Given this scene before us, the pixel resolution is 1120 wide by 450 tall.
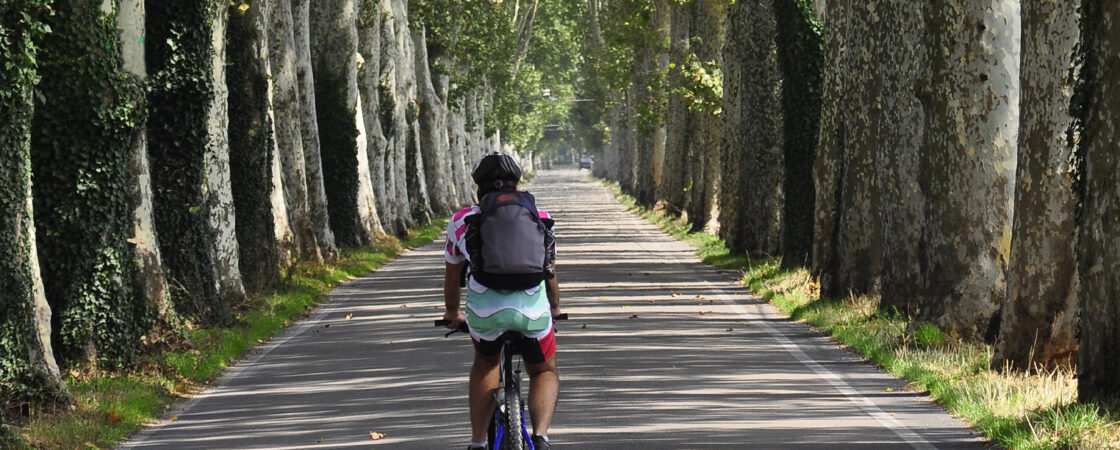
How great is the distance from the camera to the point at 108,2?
16.8m

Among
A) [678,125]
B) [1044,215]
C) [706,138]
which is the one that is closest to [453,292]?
[1044,215]

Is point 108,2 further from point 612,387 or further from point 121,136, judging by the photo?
point 612,387

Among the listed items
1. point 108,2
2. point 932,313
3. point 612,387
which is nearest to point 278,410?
point 612,387

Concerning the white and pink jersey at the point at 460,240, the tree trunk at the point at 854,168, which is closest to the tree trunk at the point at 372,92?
the tree trunk at the point at 854,168

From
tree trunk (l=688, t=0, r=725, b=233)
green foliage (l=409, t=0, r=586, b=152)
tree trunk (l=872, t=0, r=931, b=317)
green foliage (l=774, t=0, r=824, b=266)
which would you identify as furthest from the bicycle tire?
green foliage (l=409, t=0, r=586, b=152)

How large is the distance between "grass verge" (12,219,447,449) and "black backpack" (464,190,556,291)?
4.27 m

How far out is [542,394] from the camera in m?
8.90

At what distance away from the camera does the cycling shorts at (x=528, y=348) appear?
8.87 m

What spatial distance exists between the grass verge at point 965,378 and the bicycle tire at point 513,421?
3574 mm

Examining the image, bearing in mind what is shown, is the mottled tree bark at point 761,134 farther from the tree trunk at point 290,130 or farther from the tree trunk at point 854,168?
the tree trunk at point 290,130

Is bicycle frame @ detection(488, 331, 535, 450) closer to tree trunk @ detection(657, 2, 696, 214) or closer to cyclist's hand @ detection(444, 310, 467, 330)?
cyclist's hand @ detection(444, 310, 467, 330)

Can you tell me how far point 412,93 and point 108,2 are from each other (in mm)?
37453

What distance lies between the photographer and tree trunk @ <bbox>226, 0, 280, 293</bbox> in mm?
24969

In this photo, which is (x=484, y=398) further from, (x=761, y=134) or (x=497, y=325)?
(x=761, y=134)
